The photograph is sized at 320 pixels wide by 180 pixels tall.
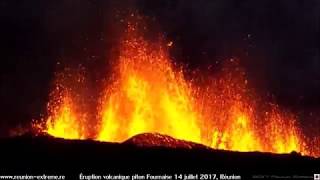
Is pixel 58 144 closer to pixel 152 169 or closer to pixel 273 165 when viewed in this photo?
pixel 152 169

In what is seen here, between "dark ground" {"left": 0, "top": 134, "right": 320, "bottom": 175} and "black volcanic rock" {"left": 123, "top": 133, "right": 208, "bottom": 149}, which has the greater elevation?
"black volcanic rock" {"left": 123, "top": 133, "right": 208, "bottom": 149}

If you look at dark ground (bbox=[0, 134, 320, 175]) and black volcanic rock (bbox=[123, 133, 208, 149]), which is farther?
black volcanic rock (bbox=[123, 133, 208, 149])

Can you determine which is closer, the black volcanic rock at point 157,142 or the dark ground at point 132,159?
the dark ground at point 132,159

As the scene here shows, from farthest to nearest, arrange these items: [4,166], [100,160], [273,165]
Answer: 1. [273,165]
2. [100,160]
3. [4,166]

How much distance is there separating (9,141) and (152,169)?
11.9 metres

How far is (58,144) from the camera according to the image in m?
55.5

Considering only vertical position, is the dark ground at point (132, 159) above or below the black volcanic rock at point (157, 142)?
below

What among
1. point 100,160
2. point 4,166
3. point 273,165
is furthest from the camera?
point 273,165

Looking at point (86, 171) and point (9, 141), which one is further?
point (9, 141)

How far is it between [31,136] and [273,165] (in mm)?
18217

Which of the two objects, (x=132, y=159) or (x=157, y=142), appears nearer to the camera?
(x=132, y=159)

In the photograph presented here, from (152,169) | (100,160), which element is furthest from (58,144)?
(152,169)

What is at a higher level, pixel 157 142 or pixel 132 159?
pixel 157 142

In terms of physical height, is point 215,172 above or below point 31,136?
below
